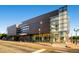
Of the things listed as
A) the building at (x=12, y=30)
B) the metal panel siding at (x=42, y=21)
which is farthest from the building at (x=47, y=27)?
the building at (x=12, y=30)

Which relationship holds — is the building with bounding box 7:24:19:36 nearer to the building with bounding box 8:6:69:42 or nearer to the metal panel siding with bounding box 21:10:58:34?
the building with bounding box 8:6:69:42

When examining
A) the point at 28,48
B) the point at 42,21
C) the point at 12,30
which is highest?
the point at 42,21

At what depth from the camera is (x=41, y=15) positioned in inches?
391

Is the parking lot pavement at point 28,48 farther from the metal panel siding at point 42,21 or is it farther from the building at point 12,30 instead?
the metal panel siding at point 42,21

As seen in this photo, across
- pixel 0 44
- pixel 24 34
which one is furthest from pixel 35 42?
pixel 0 44

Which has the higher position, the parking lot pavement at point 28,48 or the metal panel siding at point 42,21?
the metal panel siding at point 42,21

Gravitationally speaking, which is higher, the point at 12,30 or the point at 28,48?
the point at 12,30

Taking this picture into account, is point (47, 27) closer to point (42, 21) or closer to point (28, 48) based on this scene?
point (42, 21)

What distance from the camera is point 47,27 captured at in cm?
1002

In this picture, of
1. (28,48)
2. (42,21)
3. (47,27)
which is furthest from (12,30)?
(47,27)

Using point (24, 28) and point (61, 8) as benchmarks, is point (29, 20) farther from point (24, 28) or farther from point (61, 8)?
point (61, 8)

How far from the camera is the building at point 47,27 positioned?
9.73 meters

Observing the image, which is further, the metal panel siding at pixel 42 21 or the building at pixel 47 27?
the metal panel siding at pixel 42 21
